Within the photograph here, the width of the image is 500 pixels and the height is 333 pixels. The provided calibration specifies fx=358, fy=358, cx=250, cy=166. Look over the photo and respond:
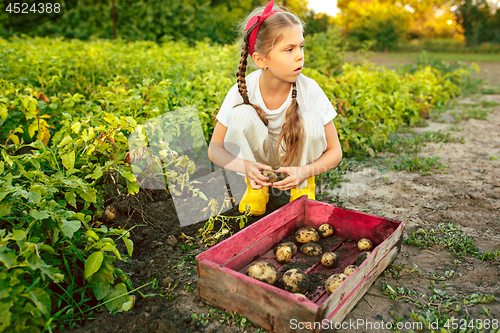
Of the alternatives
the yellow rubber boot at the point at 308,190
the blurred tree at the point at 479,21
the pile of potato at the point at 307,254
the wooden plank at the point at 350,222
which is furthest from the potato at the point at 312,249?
the blurred tree at the point at 479,21

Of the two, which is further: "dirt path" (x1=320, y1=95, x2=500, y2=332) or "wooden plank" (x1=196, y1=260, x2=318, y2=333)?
"dirt path" (x1=320, y1=95, x2=500, y2=332)

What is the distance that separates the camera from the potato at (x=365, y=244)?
2.06 meters

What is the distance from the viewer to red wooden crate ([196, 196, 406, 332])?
1.44 meters

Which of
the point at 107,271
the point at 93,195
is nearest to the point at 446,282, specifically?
the point at 107,271

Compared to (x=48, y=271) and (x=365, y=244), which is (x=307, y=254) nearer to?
(x=365, y=244)

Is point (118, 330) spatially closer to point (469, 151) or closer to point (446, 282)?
point (446, 282)

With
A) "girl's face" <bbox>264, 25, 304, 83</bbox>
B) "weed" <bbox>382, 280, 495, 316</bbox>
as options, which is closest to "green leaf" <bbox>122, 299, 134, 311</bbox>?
"weed" <bbox>382, 280, 495, 316</bbox>

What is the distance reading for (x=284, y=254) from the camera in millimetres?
1984

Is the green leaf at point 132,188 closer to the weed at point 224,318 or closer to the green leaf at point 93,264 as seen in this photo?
the green leaf at point 93,264

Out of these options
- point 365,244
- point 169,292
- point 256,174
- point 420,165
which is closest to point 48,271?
point 169,292

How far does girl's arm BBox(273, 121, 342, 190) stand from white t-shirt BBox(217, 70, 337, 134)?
0.12 meters

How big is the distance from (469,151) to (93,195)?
3.95 metres

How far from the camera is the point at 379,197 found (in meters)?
2.94

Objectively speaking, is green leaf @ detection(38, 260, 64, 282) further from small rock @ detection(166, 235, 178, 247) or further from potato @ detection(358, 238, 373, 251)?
potato @ detection(358, 238, 373, 251)
